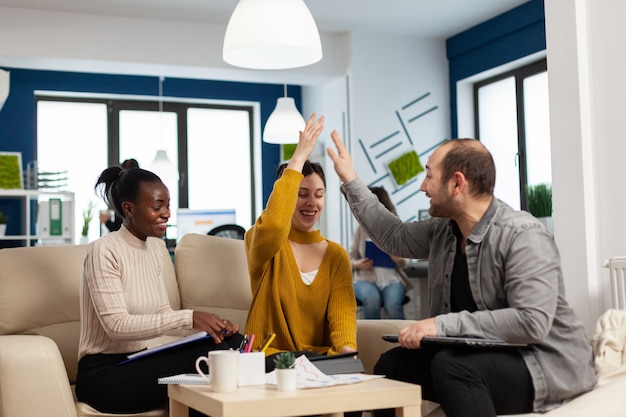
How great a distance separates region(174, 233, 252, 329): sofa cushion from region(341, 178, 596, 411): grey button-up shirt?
1017 mm

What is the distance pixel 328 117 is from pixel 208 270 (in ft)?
16.0

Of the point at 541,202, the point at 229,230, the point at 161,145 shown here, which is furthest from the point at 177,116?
the point at 541,202

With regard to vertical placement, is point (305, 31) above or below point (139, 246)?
above

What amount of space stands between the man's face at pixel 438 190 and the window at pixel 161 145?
19.6 feet

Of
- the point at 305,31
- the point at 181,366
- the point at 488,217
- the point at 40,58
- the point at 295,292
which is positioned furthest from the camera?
the point at 40,58

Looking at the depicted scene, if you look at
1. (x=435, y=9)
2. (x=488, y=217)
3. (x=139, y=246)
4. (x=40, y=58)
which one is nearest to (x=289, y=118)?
(x=435, y=9)

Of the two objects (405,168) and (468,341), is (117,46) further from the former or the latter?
(468,341)

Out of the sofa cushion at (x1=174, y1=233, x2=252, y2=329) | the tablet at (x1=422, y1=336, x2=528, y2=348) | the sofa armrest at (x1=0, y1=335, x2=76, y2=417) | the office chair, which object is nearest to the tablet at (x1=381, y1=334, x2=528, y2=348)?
the tablet at (x1=422, y1=336, x2=528, y2=348)

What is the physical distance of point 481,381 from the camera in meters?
1.93

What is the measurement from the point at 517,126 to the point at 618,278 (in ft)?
14.0

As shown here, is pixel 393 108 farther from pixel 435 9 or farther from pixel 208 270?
pixel 208 270

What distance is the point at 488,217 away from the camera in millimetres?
2117

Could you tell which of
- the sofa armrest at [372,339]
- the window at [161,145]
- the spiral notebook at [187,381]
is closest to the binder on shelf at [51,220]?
the window at [161,145]

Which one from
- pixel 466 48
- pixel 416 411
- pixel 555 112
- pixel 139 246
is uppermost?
pixel 466 48
